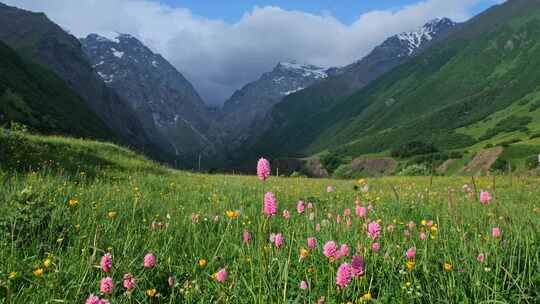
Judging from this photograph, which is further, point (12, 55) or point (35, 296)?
point (12, 55)

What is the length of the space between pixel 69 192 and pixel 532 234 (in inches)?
269

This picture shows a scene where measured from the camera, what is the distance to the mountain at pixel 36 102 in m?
117

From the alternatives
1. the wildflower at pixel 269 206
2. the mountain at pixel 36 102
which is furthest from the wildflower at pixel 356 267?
the mountain at pixel 36 102

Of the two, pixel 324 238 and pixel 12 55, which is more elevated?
pixel 12 55

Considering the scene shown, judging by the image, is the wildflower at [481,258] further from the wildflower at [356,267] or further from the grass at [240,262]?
the wildflower at [356,267]

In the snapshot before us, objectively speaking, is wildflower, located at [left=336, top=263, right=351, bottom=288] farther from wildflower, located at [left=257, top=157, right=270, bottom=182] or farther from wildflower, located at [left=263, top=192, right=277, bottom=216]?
wildflower, located at [left=257, top=157, right=270, bottom=182]

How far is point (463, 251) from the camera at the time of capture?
4.11 meters

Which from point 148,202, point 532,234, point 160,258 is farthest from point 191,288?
point 148,202

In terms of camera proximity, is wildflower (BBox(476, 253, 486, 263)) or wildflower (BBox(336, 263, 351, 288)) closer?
wildflower (BBox(336, 263, 351, 288))

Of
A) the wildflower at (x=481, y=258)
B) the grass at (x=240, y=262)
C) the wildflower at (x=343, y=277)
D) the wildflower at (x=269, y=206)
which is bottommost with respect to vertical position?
the grass at (x=240, y=262)

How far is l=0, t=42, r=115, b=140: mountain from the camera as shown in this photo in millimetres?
117062

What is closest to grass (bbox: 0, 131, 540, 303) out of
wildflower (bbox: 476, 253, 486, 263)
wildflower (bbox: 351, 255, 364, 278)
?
wildflower (bbox: 476, 253, 486, 263)

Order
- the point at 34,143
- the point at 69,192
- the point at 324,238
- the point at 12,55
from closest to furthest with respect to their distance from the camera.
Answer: the point at 324,238
the point at 69,192
the point at 34,143
the point at 12,55

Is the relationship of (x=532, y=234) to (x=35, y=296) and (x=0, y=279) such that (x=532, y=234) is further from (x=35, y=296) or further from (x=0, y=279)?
(x=0, y=279)
